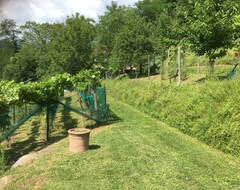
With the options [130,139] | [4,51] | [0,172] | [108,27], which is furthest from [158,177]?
[4,51]

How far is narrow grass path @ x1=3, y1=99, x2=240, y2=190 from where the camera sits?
5770mm

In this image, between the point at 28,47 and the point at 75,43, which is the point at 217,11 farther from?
the point at 28,47

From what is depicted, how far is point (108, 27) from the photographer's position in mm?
41031

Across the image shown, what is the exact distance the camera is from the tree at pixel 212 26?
12.9m

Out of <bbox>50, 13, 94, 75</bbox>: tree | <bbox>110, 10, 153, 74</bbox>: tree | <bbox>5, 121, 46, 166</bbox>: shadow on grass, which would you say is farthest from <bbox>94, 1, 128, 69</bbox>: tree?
<bbox>5, 121, 46, 166</bbox>: shadow on grass

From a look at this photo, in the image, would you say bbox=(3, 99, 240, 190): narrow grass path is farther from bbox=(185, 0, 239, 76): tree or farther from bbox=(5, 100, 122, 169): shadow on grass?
bbox=(185, 0, 239, 76): tree

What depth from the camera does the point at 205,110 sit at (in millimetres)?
9250

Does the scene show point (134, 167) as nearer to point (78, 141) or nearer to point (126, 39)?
point (78, 141)

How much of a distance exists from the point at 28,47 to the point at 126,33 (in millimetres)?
26915

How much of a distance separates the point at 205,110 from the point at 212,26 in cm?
521

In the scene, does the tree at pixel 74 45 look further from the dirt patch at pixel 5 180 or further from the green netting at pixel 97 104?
the dirt patch at pixel 5 180

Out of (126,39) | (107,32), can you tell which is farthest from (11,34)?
(126,39)

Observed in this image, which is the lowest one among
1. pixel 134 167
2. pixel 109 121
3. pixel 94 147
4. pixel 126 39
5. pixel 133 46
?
pixel 134 167

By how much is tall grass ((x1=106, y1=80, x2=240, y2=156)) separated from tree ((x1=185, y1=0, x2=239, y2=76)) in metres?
2.72
